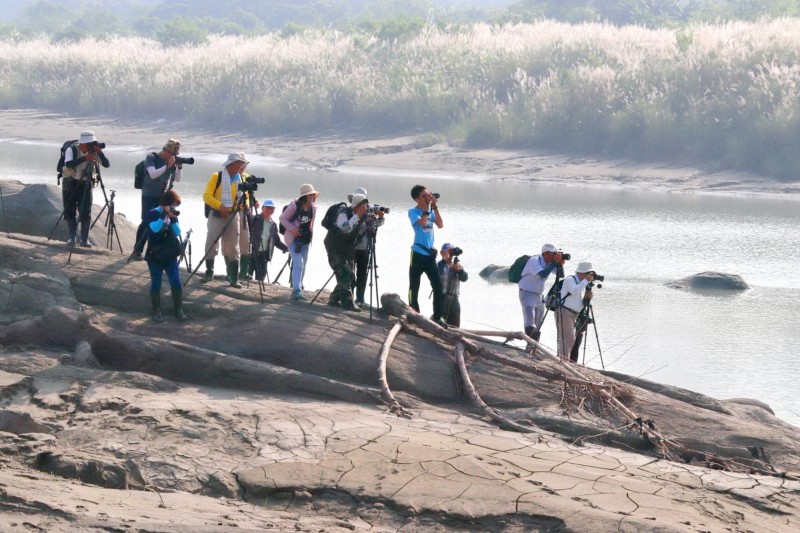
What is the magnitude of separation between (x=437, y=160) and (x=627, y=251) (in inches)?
389

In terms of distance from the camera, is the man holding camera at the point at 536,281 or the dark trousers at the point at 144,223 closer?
the dark trousers at the point at 144,223

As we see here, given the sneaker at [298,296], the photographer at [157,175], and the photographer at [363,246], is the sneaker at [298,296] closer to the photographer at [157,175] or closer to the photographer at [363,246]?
the photographer at [363,246]

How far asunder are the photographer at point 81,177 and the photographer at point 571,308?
15.2 feet

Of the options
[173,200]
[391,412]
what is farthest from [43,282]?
[391,412]

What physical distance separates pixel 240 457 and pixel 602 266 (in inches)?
569

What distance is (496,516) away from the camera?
27.1ft

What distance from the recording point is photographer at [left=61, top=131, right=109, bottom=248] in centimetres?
1274

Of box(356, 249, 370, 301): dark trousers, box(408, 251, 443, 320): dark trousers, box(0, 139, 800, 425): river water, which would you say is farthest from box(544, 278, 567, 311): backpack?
box(0, 139, 800, 425): river water

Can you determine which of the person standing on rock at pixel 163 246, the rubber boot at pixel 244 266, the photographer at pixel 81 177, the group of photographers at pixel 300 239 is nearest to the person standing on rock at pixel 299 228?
the group of photographers at pixel 300 239

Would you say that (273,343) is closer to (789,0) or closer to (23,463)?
(23,463)

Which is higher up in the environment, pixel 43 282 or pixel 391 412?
pixel 43 282

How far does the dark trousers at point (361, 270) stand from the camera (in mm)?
12055

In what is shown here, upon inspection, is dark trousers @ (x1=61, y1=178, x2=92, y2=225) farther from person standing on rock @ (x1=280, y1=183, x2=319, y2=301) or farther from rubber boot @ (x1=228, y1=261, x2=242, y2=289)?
person standing on rock @ (x1=280, y1=183, x2=319, y2=301)

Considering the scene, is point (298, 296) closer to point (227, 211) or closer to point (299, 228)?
point (299, 228)
